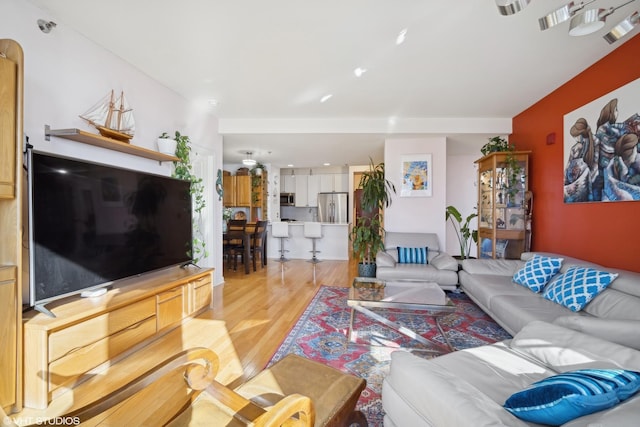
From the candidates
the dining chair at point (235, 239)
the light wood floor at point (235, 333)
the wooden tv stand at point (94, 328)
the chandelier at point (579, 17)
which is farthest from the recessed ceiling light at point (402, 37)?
the dining chair at point (235, 239)

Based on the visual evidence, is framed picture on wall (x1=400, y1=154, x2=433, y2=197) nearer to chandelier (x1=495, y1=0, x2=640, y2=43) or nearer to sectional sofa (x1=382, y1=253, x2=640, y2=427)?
sectional sofa (x1=382, y1=253, x2=640, y2=427)

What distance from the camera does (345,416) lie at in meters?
1.17

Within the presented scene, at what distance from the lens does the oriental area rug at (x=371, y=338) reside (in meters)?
2.03

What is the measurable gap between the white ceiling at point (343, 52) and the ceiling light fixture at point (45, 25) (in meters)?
0.10

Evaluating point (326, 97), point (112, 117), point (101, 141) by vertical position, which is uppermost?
point (326, 97)

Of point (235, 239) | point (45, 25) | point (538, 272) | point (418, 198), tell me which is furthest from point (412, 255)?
point (45, 25)

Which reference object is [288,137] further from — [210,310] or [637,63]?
[637,63]

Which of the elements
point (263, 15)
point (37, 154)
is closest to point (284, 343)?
point (37, 154)

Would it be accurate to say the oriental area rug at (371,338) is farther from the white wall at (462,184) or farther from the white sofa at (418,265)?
the white wall at (462,184)

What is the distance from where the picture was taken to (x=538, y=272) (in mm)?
2734

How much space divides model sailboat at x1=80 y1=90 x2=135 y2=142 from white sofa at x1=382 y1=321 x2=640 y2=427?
2.79 meters

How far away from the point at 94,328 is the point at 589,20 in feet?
12.8

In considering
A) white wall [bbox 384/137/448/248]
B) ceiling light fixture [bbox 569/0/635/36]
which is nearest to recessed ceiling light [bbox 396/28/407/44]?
ceiling light fixture [bbox 569/0/635/36]

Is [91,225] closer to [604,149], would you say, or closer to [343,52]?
[343,52]
